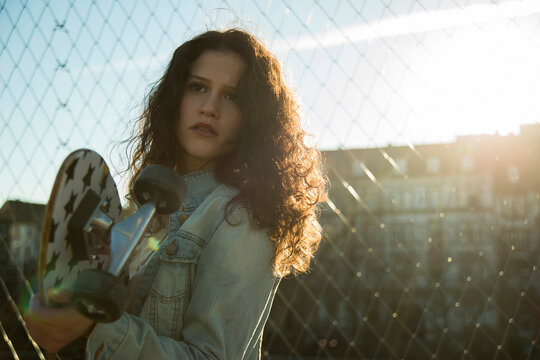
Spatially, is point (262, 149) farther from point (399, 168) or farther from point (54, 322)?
point (399, 168)

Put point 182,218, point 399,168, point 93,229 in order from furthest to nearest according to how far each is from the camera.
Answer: point 399,168, point 182,218, point 93,229

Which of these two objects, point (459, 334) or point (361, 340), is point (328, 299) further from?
point (459, 334)

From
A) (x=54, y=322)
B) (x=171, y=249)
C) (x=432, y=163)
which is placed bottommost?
(x=54, y=322)

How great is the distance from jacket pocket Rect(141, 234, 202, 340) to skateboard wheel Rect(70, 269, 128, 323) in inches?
10.2

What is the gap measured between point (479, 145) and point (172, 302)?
1.24 metres

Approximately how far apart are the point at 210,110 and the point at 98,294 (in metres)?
0.49

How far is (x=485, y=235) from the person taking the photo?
180 cm

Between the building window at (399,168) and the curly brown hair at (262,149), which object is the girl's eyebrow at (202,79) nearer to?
the curly brown hair at (262,149)

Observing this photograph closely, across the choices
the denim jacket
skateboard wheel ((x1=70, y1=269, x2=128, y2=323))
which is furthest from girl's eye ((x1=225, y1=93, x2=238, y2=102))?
skateboard wheel ((x1=70, y1=269, x2=128, y2=323))

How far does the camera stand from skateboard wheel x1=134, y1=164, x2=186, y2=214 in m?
0.48

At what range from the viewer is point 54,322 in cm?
46

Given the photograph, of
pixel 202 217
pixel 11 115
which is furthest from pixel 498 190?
→ pixel 11 115

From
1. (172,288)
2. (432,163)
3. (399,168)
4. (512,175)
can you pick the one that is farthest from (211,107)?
(512,175)

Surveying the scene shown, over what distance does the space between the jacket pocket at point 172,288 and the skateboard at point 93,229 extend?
150 mm
